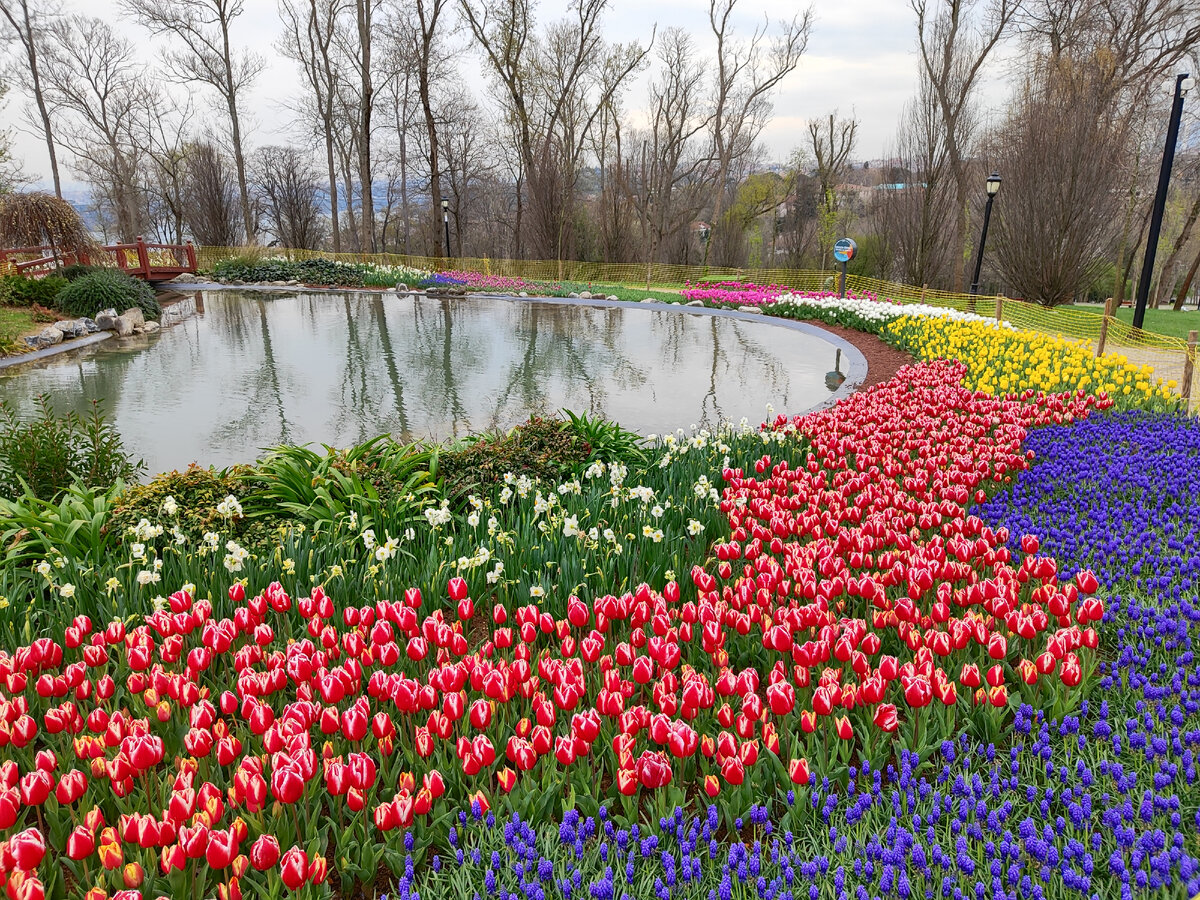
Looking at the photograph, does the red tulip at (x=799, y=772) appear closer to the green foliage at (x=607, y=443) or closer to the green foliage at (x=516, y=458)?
the green foliage at (x=516, y=458)

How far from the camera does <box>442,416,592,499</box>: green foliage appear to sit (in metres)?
5.00

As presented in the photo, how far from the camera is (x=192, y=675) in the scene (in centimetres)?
254

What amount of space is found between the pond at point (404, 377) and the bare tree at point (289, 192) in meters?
32.4

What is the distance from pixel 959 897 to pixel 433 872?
1.36 m

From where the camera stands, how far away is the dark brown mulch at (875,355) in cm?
1085

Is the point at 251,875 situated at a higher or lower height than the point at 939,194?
lower

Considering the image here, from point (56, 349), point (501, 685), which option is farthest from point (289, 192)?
point (501, 685)

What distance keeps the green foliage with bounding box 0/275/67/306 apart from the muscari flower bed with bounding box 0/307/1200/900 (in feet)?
55.8

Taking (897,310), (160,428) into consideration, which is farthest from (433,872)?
(897,310)

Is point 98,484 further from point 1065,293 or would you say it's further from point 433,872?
point 1065,293

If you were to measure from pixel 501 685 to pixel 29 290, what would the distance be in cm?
1957

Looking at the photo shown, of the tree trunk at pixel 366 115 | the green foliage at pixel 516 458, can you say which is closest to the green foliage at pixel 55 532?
the green foliage at pixel 516 458

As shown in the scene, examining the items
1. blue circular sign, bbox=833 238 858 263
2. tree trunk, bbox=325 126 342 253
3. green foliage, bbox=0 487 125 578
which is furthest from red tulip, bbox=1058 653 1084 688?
tree trunk, bbox=325 126 342 253

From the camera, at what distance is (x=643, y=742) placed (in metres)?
2.52
